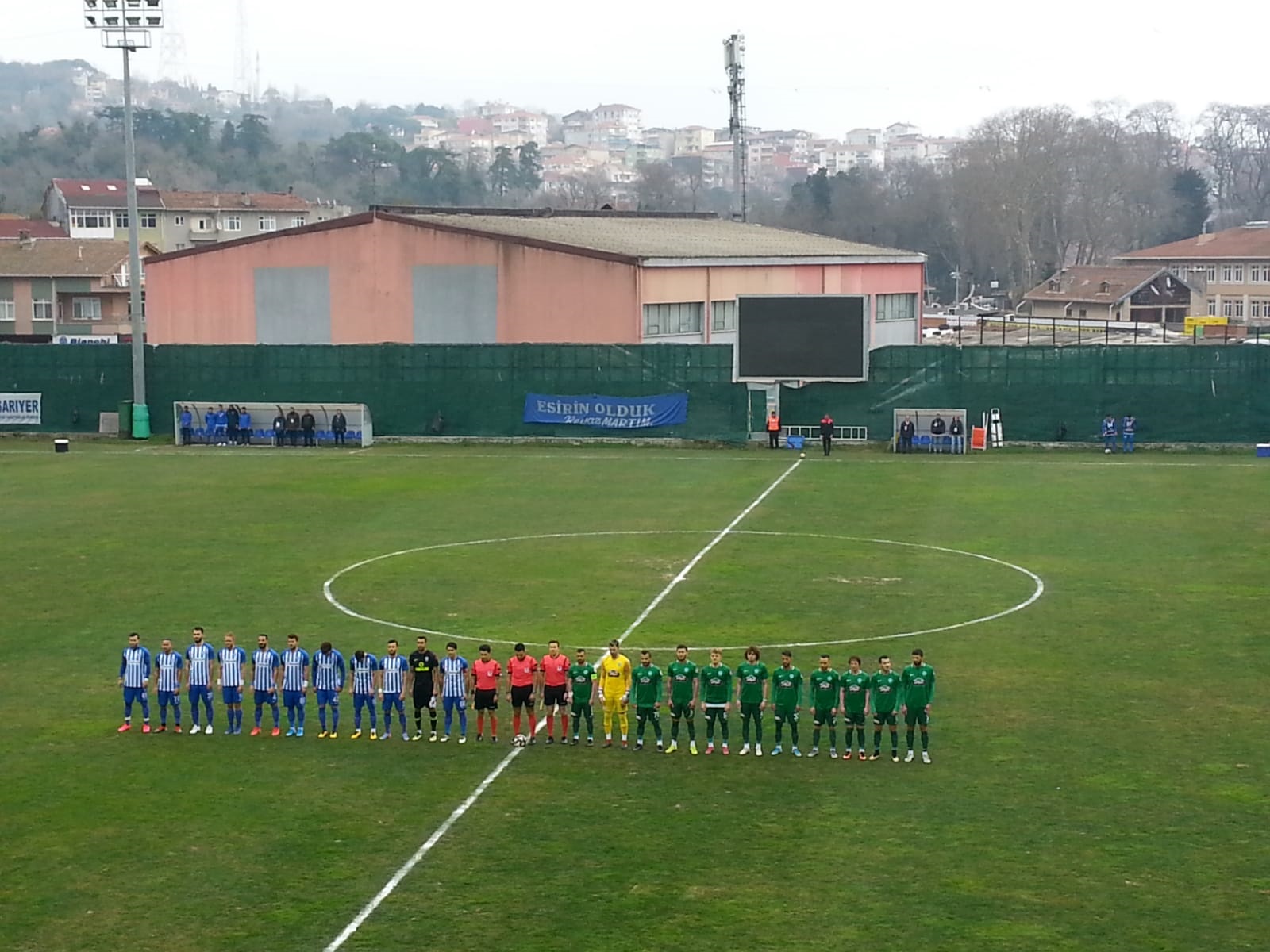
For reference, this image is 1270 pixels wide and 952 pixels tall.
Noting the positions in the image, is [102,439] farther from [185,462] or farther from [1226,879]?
[1226,879]

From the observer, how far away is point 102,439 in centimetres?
6025

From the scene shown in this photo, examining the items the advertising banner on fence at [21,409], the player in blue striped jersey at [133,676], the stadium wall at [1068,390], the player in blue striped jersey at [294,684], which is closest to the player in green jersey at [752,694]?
the player in blue striped jersey at [294,684]

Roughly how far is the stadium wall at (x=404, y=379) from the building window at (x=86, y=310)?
40.3m

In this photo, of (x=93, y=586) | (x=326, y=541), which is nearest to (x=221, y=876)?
(x=93, y=586)

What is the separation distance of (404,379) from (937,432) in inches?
710

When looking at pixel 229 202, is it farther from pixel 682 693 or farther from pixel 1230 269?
pixel 682 693

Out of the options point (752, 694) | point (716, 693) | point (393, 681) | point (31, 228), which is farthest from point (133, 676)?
point (31, 228)

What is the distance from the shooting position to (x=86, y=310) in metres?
101

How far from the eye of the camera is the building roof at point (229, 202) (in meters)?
143

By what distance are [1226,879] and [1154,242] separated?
532 feet

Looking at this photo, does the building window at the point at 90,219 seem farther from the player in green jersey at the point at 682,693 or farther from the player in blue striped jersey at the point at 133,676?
the player in green jersey at the point at 682,693

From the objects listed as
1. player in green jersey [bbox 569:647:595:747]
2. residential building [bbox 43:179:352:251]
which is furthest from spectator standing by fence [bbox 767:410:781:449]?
residential building [bbox 43:179:352:251]

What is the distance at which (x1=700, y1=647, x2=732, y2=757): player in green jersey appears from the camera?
21.4m

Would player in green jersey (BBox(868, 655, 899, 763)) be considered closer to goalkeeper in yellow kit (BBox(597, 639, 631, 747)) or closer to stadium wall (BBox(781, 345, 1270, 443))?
goalkeeper in yellow kit (BBox(597, 639, 631, 747))
